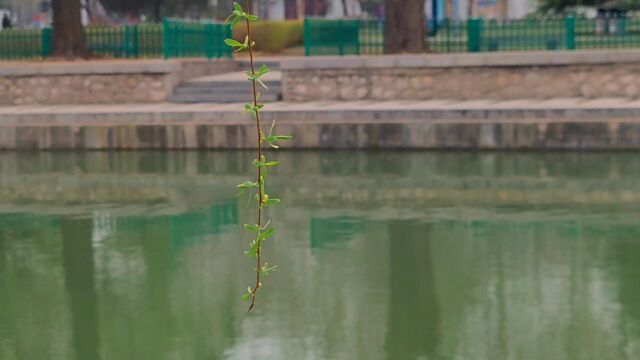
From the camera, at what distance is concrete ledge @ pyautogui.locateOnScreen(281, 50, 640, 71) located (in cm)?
1770

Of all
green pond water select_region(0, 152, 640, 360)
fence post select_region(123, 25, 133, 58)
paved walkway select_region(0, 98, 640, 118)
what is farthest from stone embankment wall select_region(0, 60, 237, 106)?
green pond water select_region(0, 152, 640, 360)

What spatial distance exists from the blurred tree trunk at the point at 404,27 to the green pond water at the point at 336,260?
→ 444 cm

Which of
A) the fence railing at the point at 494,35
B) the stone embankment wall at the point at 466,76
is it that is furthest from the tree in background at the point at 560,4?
the stone embankment wall at the point at 466,76

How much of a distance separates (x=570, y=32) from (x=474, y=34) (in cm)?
143

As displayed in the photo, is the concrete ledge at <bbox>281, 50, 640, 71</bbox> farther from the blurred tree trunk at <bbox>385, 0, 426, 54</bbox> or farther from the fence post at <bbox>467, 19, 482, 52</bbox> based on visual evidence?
the blurred tree trunk at <bbox>385, 0, 426, 54</bbox>

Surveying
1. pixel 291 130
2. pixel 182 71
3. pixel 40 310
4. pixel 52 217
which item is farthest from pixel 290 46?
pixel 40 310

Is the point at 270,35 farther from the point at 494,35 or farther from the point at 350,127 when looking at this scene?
the point at 350,127

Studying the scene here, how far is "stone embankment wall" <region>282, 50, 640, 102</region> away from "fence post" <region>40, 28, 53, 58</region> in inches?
216

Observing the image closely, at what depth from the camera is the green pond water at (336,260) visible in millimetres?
7770

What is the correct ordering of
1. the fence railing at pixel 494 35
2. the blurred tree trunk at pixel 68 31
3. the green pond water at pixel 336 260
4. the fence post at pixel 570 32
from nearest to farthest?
the green pond water at pixel 336 260 → the fence post at pixel 570 32 → the fence railing at pixel 494 35 → the blurred tree trunk at pixel 68 31

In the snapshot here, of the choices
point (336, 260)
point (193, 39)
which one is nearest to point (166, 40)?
point (193, 39)

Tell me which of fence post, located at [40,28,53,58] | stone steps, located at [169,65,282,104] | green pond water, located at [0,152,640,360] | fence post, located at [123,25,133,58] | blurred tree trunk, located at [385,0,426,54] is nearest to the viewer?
green pond water, located at [0,152,640,360]

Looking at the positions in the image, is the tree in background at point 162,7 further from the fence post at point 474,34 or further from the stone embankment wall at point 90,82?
the fence post at point 474,34

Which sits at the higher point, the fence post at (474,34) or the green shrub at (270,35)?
the green shrub at (270,35)
